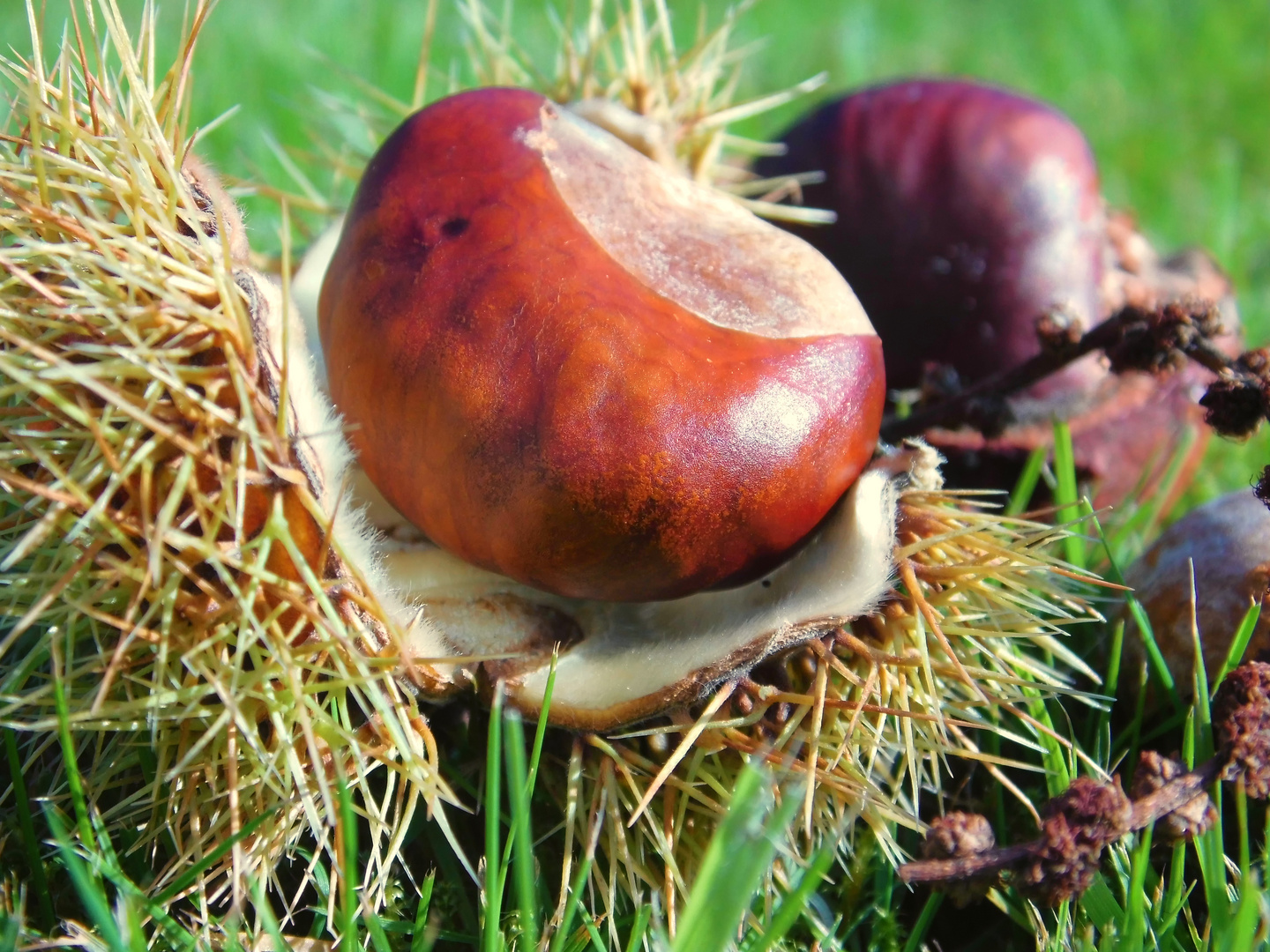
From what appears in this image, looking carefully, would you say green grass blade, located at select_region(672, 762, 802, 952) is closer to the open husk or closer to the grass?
the grass

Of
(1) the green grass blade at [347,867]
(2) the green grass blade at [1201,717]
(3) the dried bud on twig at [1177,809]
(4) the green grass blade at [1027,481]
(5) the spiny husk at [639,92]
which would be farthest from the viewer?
(4) the green grass blade at [1027,481]

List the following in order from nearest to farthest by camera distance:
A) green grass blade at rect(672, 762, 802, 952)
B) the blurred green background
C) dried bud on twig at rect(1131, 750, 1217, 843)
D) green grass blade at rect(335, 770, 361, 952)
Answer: green grass blade at rect(672, 762, 802, 952) < green grass blade at rect(335, 770, 361, 952) < dried bud on twig at rect(1131, 750, 1217, 843) < the blurred green background

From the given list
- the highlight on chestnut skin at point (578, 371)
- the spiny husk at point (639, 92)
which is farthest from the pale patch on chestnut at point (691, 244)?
the spiny husk at point (639, 92)

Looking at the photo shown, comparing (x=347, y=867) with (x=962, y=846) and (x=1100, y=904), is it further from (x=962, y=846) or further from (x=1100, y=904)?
(x=1100, y=904)

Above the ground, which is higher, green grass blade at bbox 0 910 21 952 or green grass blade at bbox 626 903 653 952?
green grass blade at bbox 0 910 21 952

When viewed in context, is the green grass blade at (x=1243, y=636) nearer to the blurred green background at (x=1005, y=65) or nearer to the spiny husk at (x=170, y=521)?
the spiny husk at (x=170, y=521)

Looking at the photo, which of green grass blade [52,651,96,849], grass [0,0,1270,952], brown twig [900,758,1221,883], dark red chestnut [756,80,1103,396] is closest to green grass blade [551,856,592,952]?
grass [0,0,1270,952]

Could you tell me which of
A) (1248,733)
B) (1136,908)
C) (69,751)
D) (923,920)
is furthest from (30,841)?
(1248,733)

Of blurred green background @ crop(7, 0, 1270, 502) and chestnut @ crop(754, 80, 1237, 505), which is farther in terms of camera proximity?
blurred green background @ crop(7, 0, 1270, 502)
